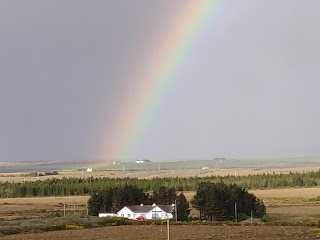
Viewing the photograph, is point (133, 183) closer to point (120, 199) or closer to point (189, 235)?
point (120, 199)

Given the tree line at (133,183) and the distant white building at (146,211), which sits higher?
the tree line at (133,183)

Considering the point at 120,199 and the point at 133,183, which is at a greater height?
the point at 133,183

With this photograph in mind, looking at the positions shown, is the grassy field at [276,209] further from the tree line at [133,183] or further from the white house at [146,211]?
the tree line at [133,183]

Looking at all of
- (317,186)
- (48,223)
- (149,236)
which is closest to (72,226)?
(48,223)

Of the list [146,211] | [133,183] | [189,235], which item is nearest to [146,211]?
[146,211]

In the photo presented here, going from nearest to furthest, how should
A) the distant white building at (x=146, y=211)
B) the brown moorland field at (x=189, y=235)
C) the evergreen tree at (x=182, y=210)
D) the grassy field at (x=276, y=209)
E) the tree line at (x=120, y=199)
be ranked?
the brown moorland field at (x=189, y=235) < the evergreen tree at (x=182, y=210) < the grassy field at (x=276, y=209) < the distant white building at (x=146, y=211) < the tree line at (x=120, y=199)

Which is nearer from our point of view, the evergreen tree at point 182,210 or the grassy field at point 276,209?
the evergreen tree at point 182,210

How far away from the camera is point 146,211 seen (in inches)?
2692

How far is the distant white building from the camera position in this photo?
65.8 metres

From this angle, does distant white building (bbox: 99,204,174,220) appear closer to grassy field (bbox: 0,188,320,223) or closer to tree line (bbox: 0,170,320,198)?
grassy field (bbox: 0,188,320,223)

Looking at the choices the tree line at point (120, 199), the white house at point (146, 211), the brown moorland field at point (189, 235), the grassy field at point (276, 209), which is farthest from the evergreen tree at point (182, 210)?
the brown moorland field at point (189, 235)

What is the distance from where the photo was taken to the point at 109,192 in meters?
74.2

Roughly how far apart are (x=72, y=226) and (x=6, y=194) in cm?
7234

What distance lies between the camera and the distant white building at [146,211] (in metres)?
65.8
